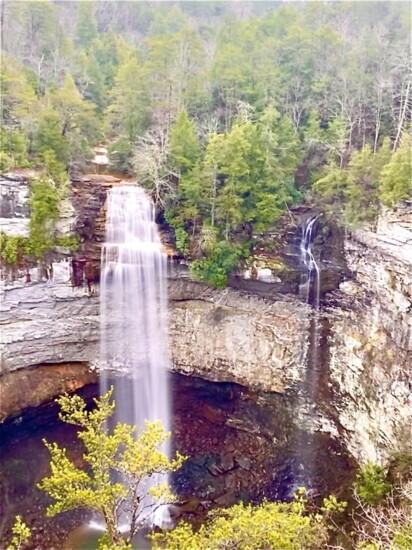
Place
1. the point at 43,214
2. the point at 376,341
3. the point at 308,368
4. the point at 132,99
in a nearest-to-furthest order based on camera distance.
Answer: the point at 376,341 < the point at 43,214 < the point at 308,368 < the point at 132,99

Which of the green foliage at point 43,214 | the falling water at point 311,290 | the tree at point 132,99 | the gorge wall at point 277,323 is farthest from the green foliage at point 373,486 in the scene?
the tree at point 132,99

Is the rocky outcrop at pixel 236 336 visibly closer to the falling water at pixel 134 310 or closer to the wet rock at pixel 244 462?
the falling water at pixel 134 310

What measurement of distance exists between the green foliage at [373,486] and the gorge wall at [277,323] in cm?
150

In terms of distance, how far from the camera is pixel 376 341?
1454cm

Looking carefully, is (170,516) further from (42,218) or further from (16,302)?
(42,218)

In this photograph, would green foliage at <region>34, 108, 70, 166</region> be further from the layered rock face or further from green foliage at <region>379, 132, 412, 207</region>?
green foliage at <region>379, 132, 412, 207</region>

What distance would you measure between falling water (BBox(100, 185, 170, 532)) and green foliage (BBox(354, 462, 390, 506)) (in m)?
8.44

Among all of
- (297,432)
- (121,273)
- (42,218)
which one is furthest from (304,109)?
(297,432)

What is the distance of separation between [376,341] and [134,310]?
8969 mm

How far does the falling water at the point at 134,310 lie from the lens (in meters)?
16.5

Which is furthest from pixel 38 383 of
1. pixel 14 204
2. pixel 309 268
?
pixel 309 268

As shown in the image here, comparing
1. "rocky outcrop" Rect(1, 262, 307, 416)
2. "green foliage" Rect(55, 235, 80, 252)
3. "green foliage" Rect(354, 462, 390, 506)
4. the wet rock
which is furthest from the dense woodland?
"green foliage" Rect(354, 462, 390, 506)

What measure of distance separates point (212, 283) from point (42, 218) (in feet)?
21.3

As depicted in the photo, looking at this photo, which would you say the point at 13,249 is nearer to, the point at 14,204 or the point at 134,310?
the point at 14,204
